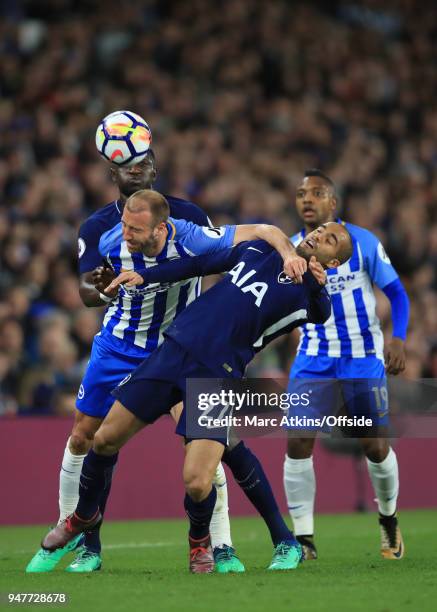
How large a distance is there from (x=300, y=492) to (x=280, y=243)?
2.05 m

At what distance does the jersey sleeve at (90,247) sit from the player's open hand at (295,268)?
1.28 metres

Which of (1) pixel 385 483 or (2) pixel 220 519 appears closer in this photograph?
(2) pixel 220 519

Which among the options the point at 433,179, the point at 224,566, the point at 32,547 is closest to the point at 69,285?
the point at 32,547

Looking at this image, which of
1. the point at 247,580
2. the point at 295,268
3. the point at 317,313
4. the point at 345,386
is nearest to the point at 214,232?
the point at 295,268

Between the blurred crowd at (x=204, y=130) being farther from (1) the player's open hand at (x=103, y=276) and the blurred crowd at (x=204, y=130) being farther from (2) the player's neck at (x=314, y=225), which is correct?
(1) the player's open hand at (x=103, y=276)

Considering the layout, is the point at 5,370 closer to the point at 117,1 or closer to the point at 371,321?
the point at 371,321

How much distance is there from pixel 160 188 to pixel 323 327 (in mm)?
6179

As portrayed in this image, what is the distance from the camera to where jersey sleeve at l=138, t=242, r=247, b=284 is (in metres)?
6.51

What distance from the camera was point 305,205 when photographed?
8.09 meters

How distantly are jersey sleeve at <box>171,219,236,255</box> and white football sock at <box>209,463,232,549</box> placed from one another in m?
1.23

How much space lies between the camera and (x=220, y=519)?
6809mm

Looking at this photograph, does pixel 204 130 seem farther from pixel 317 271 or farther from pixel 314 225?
pixel 317 271

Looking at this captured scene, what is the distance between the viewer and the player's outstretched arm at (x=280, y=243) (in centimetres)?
631

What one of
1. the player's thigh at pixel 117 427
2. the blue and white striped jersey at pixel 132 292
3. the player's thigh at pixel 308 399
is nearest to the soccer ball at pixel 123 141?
the blue and white striped jersey at pixel 132 292
